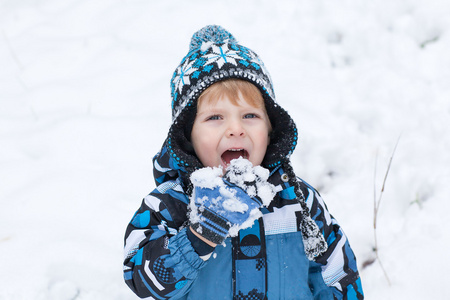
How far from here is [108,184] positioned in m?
2.66

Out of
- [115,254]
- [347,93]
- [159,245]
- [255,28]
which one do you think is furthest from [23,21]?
[159,245]

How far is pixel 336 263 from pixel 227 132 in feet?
2.50

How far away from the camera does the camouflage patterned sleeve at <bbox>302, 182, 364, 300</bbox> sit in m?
1.71

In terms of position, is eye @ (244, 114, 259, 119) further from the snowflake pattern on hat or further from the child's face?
the snowflake pattern on hat

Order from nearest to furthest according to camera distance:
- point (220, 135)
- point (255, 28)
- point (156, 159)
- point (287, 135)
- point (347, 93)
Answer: point (220, 135) → point (287, 135) → point (156, 159) → point (347, 93) → point (255, 28)

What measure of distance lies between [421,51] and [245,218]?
2.86 meters

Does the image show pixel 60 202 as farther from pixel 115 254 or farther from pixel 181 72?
pixel 181 72

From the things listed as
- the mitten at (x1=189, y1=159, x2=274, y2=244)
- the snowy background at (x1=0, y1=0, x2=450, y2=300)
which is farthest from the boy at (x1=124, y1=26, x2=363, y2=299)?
the snowy background at (x1=0, y1=0, x2=450, y2=300)

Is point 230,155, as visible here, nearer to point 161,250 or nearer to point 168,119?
point 161,250

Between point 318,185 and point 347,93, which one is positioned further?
point 347,93

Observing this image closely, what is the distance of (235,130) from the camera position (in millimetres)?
1590

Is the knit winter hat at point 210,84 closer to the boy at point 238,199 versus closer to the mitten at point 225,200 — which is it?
the boy at point 238,199

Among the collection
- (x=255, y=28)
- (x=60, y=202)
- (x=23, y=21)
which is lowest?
(x=60, y=202)

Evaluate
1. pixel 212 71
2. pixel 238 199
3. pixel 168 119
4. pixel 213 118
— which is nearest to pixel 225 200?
pixel 238 199
